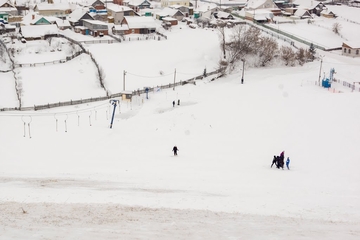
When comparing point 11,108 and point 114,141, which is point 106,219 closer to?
point 114,141

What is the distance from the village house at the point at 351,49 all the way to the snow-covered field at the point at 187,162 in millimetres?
6342

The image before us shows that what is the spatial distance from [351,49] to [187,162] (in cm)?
3253

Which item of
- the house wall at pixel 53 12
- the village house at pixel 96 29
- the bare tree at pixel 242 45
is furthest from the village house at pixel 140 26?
the house wall at pixel 53 12

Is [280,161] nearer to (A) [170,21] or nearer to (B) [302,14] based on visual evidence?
(A) [170,21]

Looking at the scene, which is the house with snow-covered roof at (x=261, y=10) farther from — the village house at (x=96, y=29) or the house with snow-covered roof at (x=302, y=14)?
the village house at (x=96, y=29)

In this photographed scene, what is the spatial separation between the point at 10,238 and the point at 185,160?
9.76 metres

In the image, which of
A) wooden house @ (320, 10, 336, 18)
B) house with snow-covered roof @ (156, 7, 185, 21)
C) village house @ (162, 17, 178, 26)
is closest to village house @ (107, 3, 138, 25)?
house with snow-covered roof @ (156, 7, 185, 21)

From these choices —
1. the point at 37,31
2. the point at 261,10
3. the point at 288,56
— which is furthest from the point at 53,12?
the point at 288,56

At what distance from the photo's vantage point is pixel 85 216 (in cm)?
1409

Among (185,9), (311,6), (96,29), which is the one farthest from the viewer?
Result: (311,6)

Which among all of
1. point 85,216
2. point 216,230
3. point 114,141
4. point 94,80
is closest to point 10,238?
point 85,216

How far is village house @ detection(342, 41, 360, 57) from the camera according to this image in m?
44.8

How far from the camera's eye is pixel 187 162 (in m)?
20.2

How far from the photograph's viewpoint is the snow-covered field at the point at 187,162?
13.7 meters
